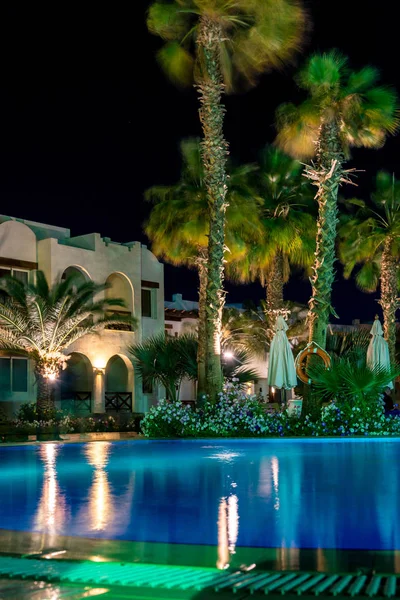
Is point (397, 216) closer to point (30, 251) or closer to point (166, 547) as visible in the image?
point (30, 251)

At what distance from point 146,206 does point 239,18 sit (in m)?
9.27

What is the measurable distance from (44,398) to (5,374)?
4.05 meters

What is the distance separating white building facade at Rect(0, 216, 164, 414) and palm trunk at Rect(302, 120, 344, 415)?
34.1ft

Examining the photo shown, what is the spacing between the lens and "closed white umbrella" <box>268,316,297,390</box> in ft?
71.9

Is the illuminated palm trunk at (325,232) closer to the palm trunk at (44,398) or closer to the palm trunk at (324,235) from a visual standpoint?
the palm trunk at (324,235)

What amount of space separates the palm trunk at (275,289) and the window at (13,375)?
32.1 feet

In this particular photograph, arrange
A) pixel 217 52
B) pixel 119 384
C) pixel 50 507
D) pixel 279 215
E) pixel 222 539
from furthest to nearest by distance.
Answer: pixel 119 384
pixel 279 215
pixel 217 52
pixel 50 507
pixel 222 539

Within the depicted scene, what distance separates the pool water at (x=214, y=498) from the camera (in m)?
6.04

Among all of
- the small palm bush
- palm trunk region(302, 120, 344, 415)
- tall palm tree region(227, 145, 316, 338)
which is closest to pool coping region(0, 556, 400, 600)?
the small palm bush

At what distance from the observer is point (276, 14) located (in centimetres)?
2011

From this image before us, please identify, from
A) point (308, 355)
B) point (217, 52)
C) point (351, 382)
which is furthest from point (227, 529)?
point (217, 52)

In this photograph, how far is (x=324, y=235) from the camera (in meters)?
21.0

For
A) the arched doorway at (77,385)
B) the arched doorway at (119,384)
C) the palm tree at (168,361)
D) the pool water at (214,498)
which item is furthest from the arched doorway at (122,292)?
the pool water at (214,498)

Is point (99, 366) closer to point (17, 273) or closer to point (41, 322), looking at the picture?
point (17, 273)
